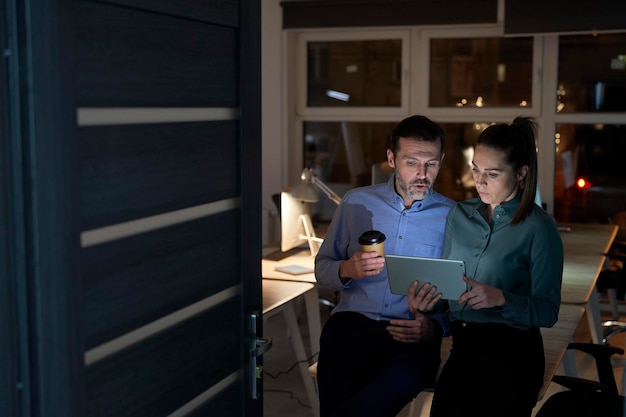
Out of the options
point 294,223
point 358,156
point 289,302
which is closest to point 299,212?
point 294,223

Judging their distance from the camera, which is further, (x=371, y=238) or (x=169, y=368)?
(x=371, y=238)

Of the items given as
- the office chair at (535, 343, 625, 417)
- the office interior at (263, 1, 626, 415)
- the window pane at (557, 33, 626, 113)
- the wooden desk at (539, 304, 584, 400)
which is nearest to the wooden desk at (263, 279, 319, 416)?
the wooden desk at (539, 304, 584, 400)

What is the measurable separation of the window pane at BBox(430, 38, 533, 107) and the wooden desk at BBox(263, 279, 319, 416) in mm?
2748

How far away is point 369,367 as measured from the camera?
2.87 meters

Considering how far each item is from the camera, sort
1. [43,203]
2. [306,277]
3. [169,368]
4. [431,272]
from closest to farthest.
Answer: [43,203], [169,368], [431,272], [306,277]

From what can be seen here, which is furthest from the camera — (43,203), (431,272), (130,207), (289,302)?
(289,302)

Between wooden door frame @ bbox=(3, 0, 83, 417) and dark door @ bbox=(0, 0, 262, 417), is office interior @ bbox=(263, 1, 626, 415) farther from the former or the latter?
wooden door frame @ bbox=(3, 0, 83, 417)

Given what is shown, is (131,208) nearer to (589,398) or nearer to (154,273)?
(154,273)

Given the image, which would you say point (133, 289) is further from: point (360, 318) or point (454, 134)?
point (454, 134)

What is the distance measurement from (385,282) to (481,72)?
3.74 m

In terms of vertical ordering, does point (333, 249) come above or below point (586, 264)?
above

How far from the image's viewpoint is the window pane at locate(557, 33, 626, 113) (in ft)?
19.8

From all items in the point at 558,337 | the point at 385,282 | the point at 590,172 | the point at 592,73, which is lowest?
the point at 558,337

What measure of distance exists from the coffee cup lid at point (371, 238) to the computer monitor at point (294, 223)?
4.53 feet
